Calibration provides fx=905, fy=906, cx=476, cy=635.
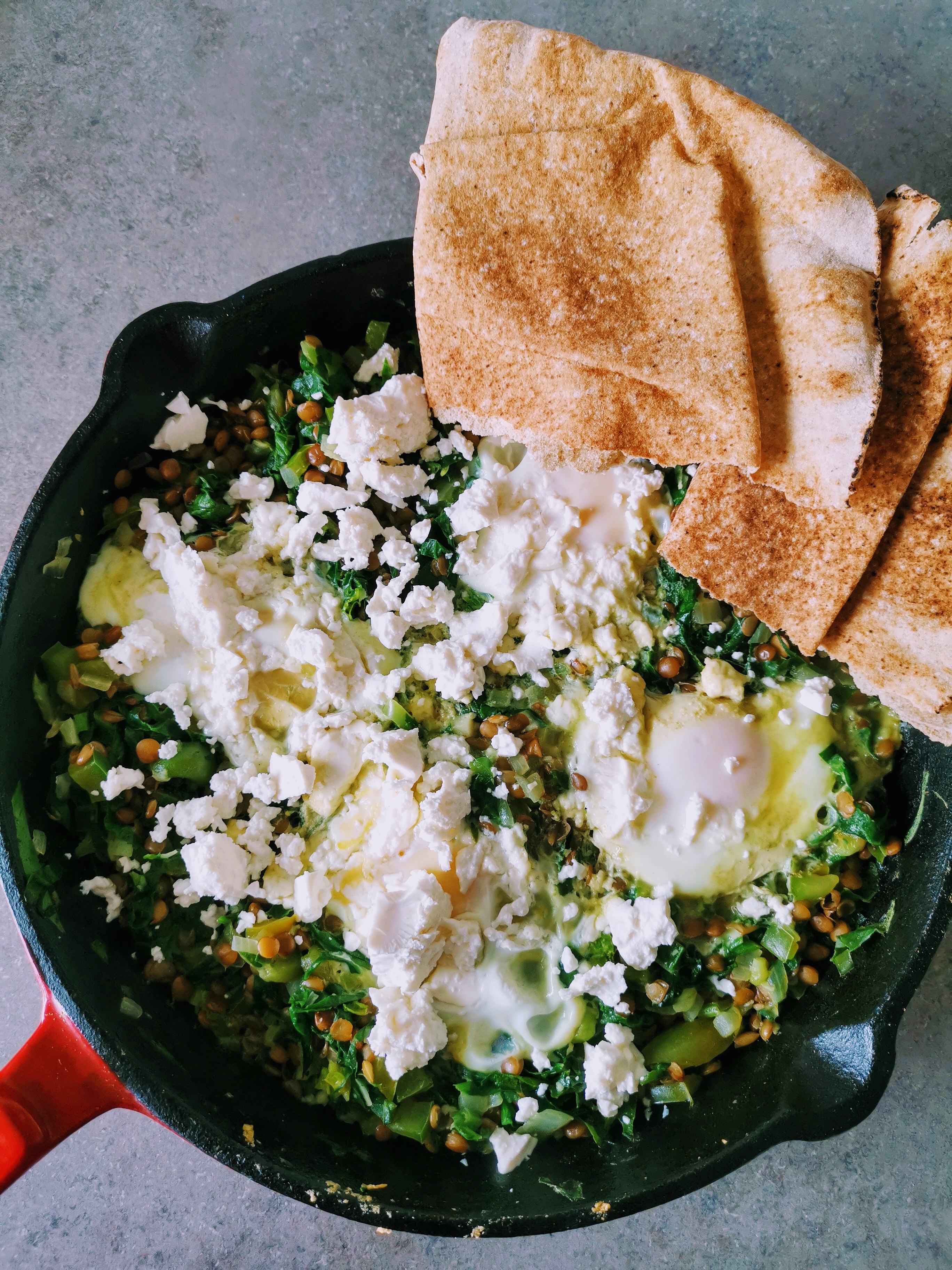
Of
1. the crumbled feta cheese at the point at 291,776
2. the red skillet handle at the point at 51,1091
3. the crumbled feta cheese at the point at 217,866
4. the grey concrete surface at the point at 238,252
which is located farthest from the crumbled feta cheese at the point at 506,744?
the grey concrete surface at the point at 238,252

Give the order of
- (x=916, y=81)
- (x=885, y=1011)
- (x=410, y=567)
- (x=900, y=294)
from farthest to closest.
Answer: (x=916, y=81) → (x=410, y=567) → (x=885, y=1011) → (x=900, y=294)

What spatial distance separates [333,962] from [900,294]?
6.21 ft

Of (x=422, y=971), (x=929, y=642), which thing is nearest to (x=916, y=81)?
(x=929, y=642)

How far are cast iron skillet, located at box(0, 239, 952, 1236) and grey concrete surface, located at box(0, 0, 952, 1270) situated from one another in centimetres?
37

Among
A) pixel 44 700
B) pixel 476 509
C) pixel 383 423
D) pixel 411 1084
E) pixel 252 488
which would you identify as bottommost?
pixel 411 1084

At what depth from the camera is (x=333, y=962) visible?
6.95ft

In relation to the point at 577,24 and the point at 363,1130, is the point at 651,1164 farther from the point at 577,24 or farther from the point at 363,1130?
the point at 577,24

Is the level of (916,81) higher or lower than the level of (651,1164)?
higher

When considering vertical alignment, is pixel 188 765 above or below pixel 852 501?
below

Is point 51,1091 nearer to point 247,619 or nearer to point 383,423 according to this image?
point 247,619

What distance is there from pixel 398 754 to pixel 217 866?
1.54 ft

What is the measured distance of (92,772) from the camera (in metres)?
2.07

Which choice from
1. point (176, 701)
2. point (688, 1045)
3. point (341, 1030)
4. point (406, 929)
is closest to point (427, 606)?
point (176, 701)

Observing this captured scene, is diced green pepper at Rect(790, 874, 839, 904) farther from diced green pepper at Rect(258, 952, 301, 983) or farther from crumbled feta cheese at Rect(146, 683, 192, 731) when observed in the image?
crumbled feta cheese at Rect(146, 683, 192, 731)
